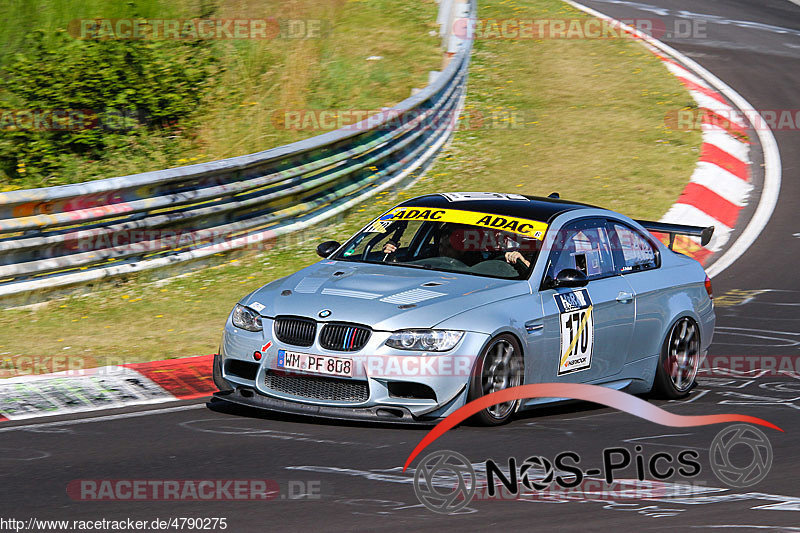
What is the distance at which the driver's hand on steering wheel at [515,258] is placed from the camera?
786 centimetres

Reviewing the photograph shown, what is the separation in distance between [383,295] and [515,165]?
30.8 feet

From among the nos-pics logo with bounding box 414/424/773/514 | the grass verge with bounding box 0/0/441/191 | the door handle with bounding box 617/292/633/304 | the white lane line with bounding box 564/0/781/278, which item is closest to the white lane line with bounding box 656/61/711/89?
the white lane line with bounding box 564/0/781/278

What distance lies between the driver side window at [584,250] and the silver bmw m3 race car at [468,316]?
0.01 m

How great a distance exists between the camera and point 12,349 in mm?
9094

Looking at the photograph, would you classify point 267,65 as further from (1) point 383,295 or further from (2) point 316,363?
(2) point 316,363

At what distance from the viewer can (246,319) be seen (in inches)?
293

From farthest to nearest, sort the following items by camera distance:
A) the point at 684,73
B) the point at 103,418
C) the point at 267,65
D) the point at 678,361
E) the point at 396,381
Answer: the point at 684,73 < the point at 267,65 < the point at 678,361 < the point at 103,418 < the point at 396,381

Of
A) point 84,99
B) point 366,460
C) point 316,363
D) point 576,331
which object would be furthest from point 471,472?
point 84,99

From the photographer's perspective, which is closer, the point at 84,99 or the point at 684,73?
the point at 84,99

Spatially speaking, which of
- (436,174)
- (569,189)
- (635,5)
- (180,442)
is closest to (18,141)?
(436,174)

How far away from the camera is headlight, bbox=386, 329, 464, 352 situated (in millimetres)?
6902

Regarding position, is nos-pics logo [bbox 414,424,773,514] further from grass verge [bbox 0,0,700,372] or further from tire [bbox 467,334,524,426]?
grass verge [bbox 0,0,700,372]

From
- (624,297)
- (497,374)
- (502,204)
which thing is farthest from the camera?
(502,204)

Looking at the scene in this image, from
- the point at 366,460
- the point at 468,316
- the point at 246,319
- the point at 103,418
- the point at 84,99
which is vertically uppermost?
the point at 84,99
